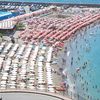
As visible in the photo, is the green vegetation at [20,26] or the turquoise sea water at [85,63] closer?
the turquoise sea water at [85,63]

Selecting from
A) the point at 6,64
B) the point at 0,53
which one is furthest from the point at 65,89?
the point at 0,53

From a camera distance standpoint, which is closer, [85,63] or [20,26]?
[85,63]

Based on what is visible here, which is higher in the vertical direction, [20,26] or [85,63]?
[20,26]

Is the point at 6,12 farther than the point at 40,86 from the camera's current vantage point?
Yes

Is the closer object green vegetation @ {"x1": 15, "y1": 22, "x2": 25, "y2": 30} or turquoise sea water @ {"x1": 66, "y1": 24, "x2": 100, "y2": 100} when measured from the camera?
turquoise sea water @ {"x1": 66, "y1": 24, "x2": 100, "y2": 100}

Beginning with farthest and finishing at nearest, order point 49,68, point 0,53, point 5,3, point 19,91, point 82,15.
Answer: point 5,3, point 82,15, point 0,53, point 49,68, point 19,91

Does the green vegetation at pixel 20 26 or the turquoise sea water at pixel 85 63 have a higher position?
the green vegetation at pixel 20 26

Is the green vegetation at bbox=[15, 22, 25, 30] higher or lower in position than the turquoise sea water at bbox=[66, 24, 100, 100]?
higher

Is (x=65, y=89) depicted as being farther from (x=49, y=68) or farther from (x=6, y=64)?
(x=6, y=64)
